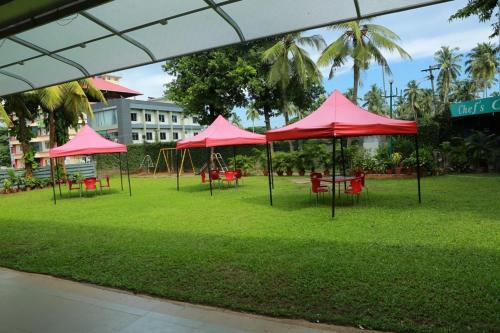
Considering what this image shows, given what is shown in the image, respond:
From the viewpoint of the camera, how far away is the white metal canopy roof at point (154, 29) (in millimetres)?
4043

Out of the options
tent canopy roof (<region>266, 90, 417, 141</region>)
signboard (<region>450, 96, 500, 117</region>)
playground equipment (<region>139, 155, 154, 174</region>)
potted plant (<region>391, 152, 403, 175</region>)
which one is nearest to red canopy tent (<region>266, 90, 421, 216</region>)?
tent canopy roof (<region>266, 90, 417, 141</region>)

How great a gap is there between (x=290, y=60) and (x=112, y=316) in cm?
2353

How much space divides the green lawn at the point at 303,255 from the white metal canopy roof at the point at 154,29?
281 centimetres

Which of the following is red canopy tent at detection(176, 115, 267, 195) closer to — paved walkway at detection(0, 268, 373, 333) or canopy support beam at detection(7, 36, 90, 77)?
canopy support beam at detection(7, 36, 90, 77)

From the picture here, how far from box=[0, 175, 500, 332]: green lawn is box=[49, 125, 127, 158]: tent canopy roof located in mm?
4053

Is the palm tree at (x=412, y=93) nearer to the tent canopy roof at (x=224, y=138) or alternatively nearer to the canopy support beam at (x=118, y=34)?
the tent canopy roof at (x=224, y=138)

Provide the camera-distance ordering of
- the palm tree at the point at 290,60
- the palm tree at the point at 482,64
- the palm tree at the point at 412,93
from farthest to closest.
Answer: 1. the palm tree at the point at 412,93
2. the palm tree at the point at 482,64
3. the palm tree at the point at 290,60

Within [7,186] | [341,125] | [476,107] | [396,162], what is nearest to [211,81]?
[7,186]

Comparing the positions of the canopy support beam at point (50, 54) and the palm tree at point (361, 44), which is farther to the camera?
the palm tree at point (361, 44)

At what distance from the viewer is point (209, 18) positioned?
14.3 ft

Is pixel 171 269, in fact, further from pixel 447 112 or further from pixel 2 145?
pixel 2 145

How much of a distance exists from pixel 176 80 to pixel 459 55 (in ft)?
172

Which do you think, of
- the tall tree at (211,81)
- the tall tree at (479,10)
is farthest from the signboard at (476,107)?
the tall tree at (211,81)

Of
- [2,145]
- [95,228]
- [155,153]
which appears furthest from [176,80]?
[2,145]
